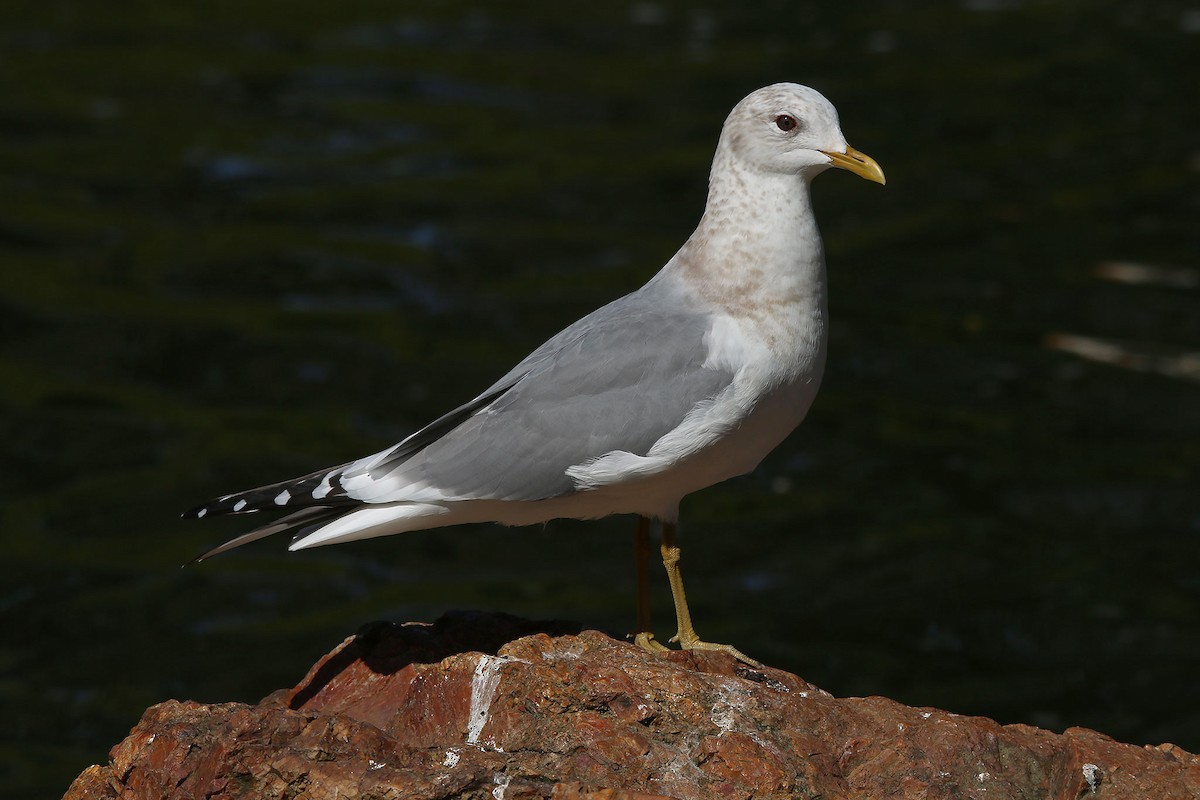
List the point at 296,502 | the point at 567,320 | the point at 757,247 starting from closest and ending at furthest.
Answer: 1. the point at 296,502
2. the point at 757,247
3. the point at 567,320

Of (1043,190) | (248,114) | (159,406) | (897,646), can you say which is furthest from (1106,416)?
(248,114)

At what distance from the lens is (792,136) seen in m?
6.37

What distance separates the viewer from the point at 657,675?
17.6ft

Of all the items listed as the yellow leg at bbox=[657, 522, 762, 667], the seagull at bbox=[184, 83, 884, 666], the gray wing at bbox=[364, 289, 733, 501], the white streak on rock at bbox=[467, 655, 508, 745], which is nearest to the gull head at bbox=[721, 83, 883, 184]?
the seagull at bbox=[184, 83, 884, 666]

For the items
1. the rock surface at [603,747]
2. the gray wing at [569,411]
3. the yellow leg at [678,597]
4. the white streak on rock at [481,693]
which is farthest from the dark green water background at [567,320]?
the white streak on rock at [481,693]

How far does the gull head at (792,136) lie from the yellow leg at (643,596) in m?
1.57

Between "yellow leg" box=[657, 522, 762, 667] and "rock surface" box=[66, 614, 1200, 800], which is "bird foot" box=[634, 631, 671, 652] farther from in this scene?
"rock surface" box=[66, 614, 1200, 800]

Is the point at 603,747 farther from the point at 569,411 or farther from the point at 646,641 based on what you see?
the point at 569,411

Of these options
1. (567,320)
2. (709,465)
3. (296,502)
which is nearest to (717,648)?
(709,465)

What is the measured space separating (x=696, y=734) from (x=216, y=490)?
7.52 metres

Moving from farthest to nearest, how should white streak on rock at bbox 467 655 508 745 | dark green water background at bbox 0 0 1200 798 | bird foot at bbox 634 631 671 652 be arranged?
dark green water background at bbox 0 0 1200 798 < bird foot at bbox 634 631 671 652 < white streak on rock at bbox 467 655 508 745

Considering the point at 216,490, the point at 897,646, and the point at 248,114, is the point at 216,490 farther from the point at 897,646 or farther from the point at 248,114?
the point at 248,114

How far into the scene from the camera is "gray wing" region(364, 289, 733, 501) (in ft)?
20.1

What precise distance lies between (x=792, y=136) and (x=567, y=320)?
8.11m
